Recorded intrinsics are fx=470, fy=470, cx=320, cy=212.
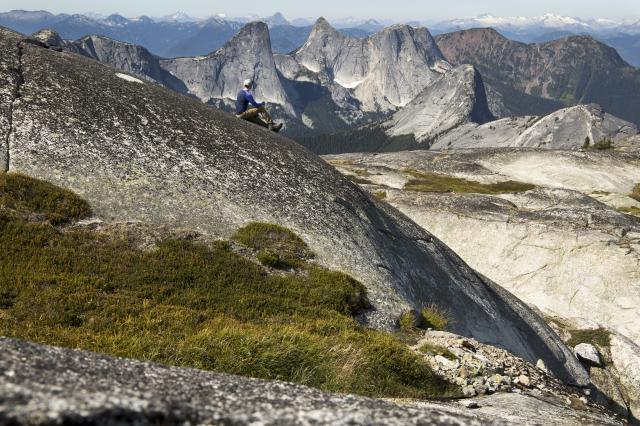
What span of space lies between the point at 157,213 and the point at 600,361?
116 feet

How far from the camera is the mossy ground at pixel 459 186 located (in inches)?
3541

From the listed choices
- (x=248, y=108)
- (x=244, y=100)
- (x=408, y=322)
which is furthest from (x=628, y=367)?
(x=244, y=100)

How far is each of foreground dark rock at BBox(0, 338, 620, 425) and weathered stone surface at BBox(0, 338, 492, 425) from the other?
0.4 inches

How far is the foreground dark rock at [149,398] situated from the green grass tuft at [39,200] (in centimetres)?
1206

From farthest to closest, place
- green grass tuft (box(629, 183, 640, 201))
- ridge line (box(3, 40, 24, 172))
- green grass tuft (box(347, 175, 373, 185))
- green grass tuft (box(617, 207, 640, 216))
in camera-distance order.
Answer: green grass tuft (box(629, 183, 640, 201)), green grass tuft (box(347, 175, 373, 185)), green grass tuft (box(617, 207, 640, 216)), ridge line (box(3, 40, 24, 172))

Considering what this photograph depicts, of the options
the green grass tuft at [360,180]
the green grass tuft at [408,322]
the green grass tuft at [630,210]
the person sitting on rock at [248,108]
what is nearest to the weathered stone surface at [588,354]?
the green grass tuft at [408,322]

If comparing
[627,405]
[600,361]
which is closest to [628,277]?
[600,361]

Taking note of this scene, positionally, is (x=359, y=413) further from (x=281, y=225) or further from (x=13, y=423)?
(x=281, y=225)

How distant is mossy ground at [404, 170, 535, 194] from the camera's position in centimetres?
8994

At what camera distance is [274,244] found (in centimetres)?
2078

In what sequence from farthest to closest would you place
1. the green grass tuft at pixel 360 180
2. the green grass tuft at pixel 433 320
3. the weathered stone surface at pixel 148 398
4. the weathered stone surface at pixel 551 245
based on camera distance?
1. the green grass tuft at pixel 360 180
2. the weathered stone surface at pixel 551 245
3. the green grass tuft at pixel 433 320
4. the weathered stone surface at pixel 148 398

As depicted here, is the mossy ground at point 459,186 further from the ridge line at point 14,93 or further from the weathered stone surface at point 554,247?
the ridge line at point 14,93

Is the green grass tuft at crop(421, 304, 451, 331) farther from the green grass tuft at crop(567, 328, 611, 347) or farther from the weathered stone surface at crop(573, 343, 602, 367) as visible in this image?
the green grass tuft at crop(567, 328, 611, 347)

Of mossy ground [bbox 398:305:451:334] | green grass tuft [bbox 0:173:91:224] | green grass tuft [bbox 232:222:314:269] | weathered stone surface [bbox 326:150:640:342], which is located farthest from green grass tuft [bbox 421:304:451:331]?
weathered stone surface [bbox 326:150:640:342]
